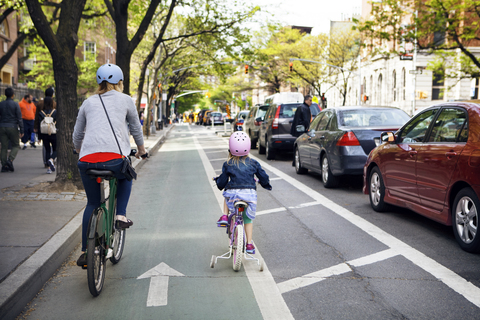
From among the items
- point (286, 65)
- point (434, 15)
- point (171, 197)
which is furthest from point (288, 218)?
point (286, 65)

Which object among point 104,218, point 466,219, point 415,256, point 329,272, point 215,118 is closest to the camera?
point 104,218

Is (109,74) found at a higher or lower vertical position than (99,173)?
higher

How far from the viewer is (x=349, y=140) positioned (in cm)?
1000

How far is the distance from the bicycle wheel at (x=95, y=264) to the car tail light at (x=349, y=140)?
20.6 ft

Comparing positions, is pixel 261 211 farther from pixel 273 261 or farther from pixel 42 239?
pixel 42 239

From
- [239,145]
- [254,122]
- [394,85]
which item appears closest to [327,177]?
[239,145]

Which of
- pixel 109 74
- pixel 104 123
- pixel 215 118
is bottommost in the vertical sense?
pixel 104 123

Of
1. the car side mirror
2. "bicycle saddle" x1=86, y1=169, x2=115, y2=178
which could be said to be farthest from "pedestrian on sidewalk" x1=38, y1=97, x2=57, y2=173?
"bicycle saddle" x1=86, y1=169, x2=115, y2=178

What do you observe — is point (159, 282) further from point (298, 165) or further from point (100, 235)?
point (298, 165)

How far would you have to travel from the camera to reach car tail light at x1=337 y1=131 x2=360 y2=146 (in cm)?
1000

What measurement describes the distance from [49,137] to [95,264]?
30.0 feet

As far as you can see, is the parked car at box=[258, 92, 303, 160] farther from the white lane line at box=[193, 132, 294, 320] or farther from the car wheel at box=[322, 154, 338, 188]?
the white lane line at box=[193, 132, 294, 320]

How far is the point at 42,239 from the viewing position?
5.79m

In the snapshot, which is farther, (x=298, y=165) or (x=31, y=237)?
(x=298, y=165)
